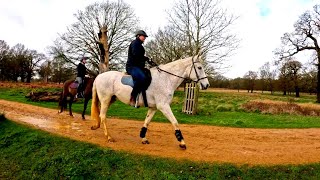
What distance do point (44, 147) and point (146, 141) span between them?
325 centimetres

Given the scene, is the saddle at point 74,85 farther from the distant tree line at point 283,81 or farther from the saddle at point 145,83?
the distant tree line at point 283,81

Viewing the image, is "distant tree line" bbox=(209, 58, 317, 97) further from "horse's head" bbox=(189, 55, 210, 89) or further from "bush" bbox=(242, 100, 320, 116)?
"horse's head" bbox=(189, 55, 210, 89)

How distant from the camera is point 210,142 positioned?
991 cm

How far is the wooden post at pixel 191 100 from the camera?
2038 centimetres

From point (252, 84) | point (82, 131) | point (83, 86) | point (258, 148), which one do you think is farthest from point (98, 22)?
point (252, 84)

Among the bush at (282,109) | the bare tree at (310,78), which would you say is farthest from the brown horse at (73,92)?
the bare tree at (310,78)

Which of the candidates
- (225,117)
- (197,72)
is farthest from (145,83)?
(225,117)

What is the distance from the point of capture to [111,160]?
801cm

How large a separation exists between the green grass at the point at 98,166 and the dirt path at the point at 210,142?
1.29 feet

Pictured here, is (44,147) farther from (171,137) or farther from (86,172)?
(171,137)

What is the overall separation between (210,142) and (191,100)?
Answer: 10879 millimetres

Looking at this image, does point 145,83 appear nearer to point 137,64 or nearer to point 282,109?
point 137,64

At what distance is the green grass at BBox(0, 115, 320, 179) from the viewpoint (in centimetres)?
717

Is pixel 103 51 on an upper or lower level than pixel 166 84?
upper
